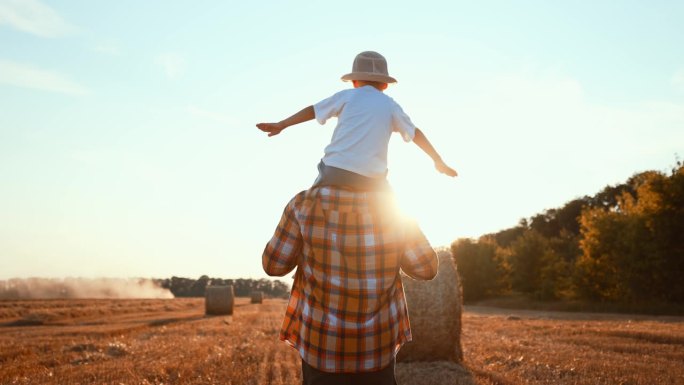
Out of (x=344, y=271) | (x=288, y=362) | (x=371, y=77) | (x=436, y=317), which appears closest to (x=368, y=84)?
(x=371, y=77)

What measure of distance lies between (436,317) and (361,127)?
8361 mm

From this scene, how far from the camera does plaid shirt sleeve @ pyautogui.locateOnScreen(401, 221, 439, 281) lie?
3783 millimetres

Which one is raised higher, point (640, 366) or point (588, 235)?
point (588, 235)

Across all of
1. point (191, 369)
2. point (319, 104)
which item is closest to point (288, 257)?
point (319, 104)

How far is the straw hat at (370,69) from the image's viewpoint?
3.94 metres

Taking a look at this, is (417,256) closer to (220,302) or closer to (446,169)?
(446,169)

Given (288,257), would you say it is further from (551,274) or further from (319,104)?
(551,274)

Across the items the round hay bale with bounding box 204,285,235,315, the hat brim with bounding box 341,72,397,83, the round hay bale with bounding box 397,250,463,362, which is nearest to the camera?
the hat brim with bounding box 341,72,397,83

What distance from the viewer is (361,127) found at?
12.2 feet

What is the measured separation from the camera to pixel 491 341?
1379cm

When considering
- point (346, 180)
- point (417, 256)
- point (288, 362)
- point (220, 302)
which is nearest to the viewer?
point (346, 180)

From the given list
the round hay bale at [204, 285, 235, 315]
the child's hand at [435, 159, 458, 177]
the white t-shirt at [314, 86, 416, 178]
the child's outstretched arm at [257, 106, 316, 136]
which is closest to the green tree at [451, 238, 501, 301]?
the round hay bale at [204, 285, 235, 315]

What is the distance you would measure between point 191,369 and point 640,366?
6.32m

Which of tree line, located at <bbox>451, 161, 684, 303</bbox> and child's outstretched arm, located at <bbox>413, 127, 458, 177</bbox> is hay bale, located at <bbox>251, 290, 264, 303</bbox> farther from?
child's outstretched arm, located at <bbox>413, 127, 458, 177</bbox>
